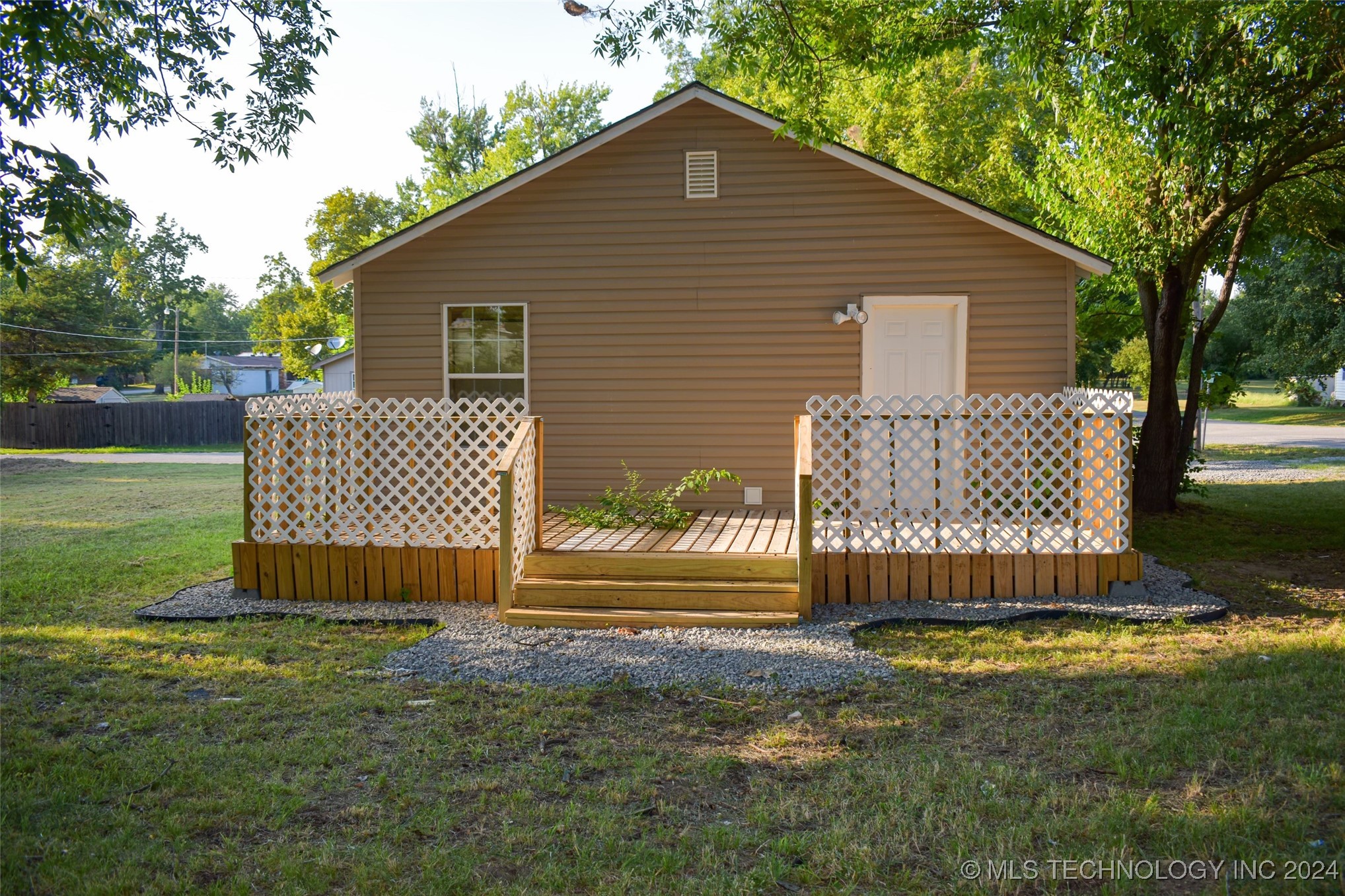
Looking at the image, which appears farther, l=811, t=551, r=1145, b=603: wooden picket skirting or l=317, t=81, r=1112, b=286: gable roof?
l=317, t=81, r=1112, b=286: gable roof

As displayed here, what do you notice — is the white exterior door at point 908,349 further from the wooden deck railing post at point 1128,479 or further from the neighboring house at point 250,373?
the neighboring house at point 250,373

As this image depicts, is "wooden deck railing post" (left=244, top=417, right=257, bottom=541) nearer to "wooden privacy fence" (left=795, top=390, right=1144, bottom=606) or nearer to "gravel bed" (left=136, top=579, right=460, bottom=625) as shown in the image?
"gravel bed" (left=136, top=579, right=460, bottom=625)

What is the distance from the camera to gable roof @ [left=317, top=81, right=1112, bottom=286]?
883 cm

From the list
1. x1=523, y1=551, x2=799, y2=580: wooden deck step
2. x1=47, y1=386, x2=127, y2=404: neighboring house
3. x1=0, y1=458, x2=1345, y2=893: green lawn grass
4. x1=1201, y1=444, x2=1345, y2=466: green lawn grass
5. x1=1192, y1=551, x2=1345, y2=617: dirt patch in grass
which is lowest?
x1=0, y1=458, x2=1345, y2=893: green lawn grass

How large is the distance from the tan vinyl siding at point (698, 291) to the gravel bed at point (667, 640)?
2.92 metres

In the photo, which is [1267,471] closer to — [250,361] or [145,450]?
[145,450]

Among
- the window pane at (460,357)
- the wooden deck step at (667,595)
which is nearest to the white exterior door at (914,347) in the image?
the wooden deck step at (667,595)

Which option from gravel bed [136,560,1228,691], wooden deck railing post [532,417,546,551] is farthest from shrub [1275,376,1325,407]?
wooden deck railing post [532,417,546,551]

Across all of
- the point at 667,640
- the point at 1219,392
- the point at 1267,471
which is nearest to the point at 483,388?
the point at 667,640

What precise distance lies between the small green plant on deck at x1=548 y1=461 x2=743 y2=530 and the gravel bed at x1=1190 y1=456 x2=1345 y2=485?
34.9 ft

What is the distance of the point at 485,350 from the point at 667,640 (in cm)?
486

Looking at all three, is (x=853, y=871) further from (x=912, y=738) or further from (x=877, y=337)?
(x=877, y=337)

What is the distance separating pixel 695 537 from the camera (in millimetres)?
7762

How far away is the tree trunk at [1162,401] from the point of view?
35.4 feet
